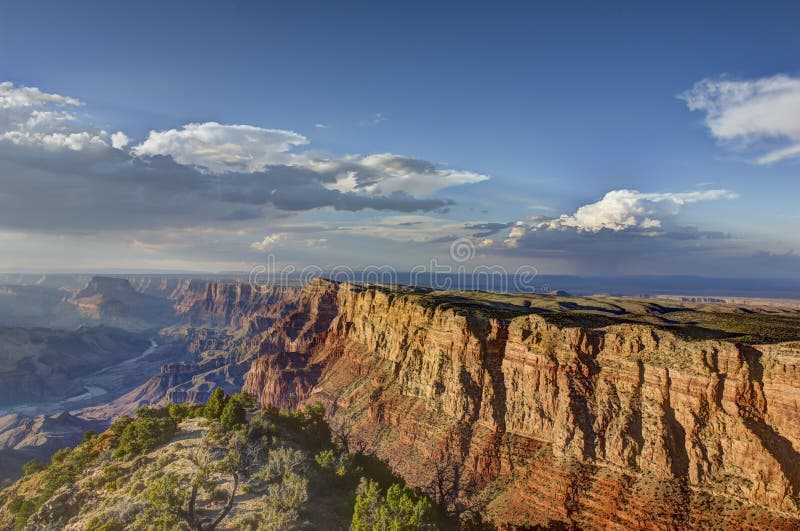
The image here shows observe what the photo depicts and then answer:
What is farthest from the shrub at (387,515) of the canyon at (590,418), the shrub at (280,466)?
the canyon at (590,418)

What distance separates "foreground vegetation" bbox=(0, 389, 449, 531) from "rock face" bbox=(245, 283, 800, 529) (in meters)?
10.5

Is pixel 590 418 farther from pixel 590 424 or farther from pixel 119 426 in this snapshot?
pixel 119 426

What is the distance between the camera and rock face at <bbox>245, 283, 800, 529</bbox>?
39.0 meters

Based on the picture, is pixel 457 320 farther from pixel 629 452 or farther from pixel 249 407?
pixel 249 407

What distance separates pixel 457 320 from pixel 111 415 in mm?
172943

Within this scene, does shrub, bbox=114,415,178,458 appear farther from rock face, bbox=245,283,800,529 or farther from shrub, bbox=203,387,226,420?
rock face, bbox=245,283,800,529

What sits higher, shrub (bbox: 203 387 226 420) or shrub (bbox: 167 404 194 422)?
shrub (bbox: 203 387 226 420)

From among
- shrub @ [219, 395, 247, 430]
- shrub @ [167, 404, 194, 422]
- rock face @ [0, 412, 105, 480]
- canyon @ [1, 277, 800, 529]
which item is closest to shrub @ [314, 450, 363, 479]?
shrub @ [219, 395, 247, 430]

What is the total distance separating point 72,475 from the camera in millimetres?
46531

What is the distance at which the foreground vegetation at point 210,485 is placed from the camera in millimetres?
33188

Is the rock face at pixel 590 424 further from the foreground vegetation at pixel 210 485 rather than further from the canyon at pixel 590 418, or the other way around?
the foreground vegetation at pixel 210 485

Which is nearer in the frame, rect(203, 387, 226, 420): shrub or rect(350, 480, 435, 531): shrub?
rect(350, 480, 435, 531): shrub

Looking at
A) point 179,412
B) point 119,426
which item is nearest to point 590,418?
point 179,412

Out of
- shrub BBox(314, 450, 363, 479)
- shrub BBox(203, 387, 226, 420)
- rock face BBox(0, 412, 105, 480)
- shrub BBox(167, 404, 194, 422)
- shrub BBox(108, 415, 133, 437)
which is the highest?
shrub BBox(203, 387, 226, 420)
